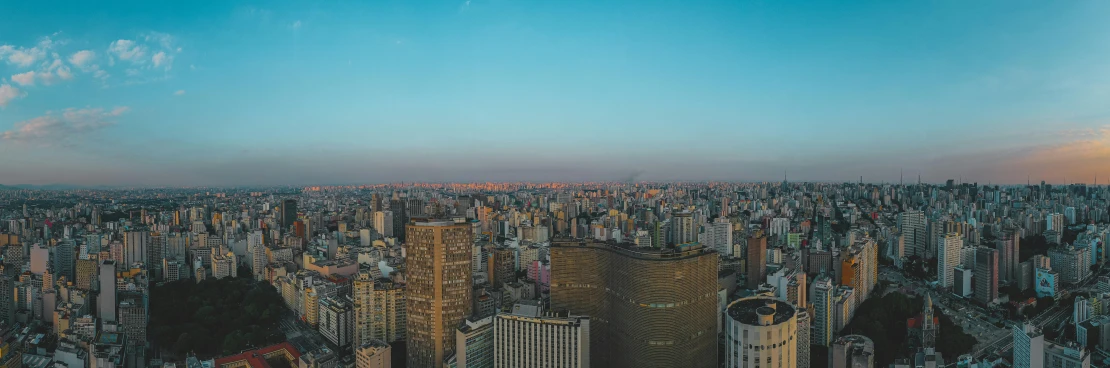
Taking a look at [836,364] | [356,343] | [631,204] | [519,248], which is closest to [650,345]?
[836,364]

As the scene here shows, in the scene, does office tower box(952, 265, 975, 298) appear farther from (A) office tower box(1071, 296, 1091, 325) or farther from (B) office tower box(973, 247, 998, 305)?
(A) office tower box(1071, 296, 1091, 325)

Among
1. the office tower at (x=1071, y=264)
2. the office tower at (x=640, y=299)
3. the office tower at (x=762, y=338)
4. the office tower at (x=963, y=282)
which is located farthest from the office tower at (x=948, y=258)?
the office tower at (x=762, y=338)

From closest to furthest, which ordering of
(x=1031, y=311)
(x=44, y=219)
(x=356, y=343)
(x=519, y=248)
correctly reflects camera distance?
(x=356, y=343)
(x=1031, y=311)
(x=519, y=248)
(x=44, y=219)

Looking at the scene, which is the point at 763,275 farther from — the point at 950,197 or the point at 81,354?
the point at 950,197

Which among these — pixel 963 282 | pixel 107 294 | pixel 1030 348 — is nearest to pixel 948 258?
pixel 963 282

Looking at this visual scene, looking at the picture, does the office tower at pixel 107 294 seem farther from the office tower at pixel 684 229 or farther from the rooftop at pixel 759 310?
the office tower at pixel 684 229
